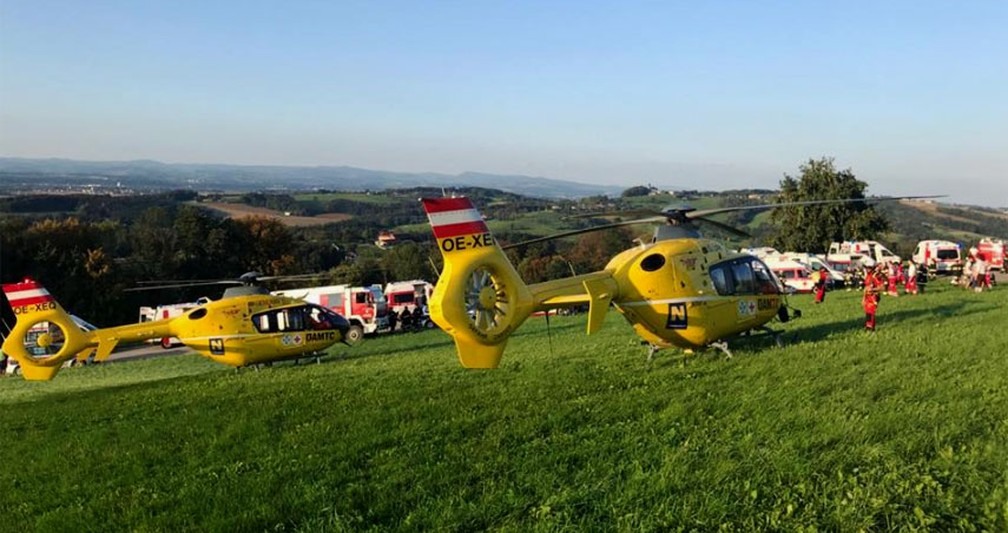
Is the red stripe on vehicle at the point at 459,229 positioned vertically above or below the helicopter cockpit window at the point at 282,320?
above

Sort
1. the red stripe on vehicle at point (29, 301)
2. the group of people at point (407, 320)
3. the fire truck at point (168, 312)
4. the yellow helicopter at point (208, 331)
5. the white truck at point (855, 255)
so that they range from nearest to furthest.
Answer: the yellow helicopter at point (208, 331), the red stripe on vehicle at point (29, 301), the group of people at point (407, 320), the fire truck at point (168, 312), the white truck at point (855, 255)

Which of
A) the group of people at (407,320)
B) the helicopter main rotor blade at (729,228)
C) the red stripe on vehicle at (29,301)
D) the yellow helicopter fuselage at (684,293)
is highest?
the helicopter main rotor blade at (729,228)

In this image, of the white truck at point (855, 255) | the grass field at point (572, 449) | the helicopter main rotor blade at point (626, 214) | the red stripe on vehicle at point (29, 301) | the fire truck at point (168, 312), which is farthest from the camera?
the white truck at point (855, 255)

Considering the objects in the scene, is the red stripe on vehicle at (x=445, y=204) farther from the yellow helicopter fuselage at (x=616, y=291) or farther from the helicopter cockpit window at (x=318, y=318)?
the helicopter cockpit window at (x=318, y=318)

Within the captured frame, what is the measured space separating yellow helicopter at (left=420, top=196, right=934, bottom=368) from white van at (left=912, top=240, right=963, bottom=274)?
3380 cm

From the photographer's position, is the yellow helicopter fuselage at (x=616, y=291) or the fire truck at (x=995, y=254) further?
the fire truck at (x=995, y=254)

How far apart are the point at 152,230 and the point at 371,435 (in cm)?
6749

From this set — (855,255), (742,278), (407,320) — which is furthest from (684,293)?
(855,255)

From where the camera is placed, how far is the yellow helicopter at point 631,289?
10.4m

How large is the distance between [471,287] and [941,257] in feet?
142

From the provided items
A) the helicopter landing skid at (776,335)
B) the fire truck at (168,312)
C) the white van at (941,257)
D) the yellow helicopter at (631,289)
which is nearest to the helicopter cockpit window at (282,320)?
the yellow helicopter at (631,289)

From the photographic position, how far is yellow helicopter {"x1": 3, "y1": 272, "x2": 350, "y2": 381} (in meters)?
20.3

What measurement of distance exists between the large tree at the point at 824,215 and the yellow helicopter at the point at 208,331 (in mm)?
48308

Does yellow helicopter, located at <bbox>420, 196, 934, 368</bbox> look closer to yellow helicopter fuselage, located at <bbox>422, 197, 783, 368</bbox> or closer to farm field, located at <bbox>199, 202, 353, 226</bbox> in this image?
yellow helicopter fuselage, located at <bbox>422, 197, 783, 368</bbox>
